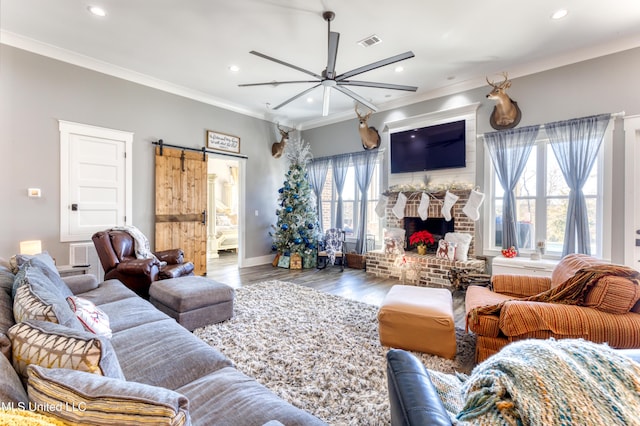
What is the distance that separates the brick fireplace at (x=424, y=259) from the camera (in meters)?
4.54

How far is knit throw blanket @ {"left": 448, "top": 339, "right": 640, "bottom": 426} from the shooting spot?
620 mm

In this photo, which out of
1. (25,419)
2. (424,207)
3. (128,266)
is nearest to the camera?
(25,419)

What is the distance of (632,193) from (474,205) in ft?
5.60

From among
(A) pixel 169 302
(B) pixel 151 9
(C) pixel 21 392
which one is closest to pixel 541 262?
(A) pixel 169 302

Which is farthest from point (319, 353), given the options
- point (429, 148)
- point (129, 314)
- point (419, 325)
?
point (429, 148)

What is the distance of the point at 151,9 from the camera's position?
115 inches

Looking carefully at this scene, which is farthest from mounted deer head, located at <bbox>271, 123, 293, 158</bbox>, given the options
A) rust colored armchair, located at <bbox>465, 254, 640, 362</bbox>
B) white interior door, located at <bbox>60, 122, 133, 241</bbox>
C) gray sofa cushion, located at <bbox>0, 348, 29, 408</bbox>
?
gray sofa cushion, located at <bbox>0, 348, 29, 408</bbox>

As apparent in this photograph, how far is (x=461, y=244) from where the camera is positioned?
455 centimetres

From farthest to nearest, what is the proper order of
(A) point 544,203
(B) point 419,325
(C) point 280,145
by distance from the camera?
(C) point 280,145 < (A) point 544,203 < (B) point 419,325

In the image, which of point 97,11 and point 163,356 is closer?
point 163,356

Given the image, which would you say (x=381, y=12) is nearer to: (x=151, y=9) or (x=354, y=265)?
(x=151, y=9)

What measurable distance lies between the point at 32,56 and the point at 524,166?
6845 millimetres

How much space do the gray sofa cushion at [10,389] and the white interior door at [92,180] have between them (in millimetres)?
4091

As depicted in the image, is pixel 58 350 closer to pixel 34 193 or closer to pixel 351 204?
pixel 34 193
